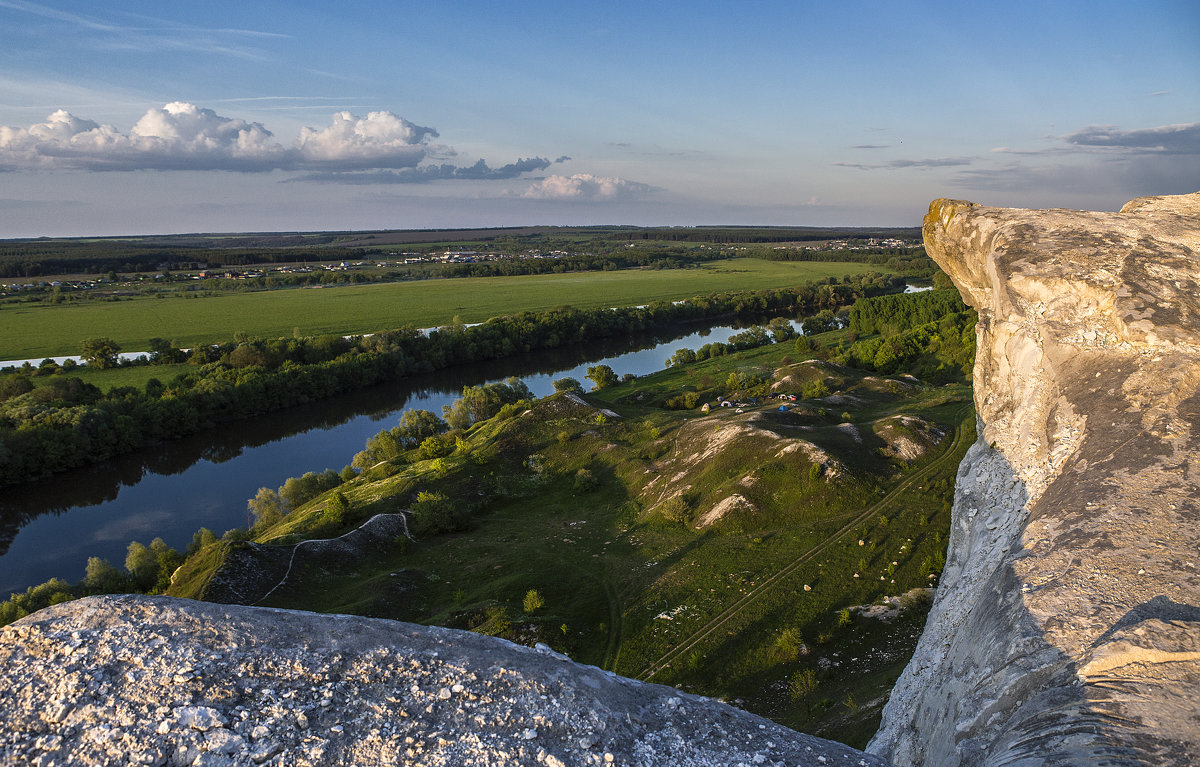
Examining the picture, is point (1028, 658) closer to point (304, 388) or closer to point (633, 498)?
point (633, 498)

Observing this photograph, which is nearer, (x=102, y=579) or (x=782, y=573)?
(x=782, y=573)

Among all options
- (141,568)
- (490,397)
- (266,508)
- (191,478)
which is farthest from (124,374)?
(141,568)

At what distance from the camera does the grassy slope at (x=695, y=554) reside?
23.8 meters

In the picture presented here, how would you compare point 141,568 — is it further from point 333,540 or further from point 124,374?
point 124,374

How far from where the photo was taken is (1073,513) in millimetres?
8812

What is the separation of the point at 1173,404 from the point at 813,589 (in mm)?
19480

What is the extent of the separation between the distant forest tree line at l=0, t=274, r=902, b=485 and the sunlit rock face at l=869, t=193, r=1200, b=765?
72177mm

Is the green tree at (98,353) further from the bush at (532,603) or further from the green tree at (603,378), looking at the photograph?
the bush at (532,603)

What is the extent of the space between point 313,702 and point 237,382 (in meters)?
80.6

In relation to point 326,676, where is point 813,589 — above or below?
below

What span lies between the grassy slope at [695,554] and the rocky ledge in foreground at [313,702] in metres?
11.5

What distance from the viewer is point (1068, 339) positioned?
465 inches

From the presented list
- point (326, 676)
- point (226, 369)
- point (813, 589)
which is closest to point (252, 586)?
point (813, 589)

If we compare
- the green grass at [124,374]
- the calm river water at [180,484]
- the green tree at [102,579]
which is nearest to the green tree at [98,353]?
the green grass at [124,374]
